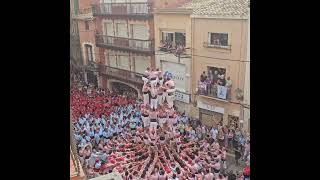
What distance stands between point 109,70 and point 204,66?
1110 mm

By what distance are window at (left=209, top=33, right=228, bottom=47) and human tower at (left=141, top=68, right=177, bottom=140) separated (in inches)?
22.0

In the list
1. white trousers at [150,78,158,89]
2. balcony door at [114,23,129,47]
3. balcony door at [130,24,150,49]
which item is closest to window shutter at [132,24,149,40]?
balcony door at [130,24,150,49]

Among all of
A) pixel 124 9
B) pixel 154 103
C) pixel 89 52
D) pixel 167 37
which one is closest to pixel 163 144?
pixel 154 103

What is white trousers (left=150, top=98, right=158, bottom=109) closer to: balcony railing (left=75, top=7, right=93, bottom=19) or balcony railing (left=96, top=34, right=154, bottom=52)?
balcony railing (left=96, top=34, right=154, bottom=52)

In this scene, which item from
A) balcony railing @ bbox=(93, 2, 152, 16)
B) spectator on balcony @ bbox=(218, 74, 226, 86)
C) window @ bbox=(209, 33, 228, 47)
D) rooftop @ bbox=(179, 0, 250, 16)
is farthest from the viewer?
balcony railing @ bbox=(93, 2, 152, 16)

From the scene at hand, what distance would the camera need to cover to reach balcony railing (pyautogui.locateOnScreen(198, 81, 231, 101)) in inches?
171

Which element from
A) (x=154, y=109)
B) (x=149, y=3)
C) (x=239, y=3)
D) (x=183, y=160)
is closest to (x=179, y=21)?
(x=149, y=3)

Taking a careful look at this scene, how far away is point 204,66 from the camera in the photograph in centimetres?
436

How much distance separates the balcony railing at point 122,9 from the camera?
14.5ft

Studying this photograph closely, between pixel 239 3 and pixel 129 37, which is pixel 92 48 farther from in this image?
pixel 239 3

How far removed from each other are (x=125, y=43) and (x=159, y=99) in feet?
2.33

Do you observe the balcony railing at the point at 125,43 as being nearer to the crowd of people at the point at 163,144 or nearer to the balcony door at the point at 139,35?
the balcony door at the point at 139,35

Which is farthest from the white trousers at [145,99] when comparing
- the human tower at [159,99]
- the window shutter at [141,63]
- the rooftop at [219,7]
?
the rooftop at [219,7]

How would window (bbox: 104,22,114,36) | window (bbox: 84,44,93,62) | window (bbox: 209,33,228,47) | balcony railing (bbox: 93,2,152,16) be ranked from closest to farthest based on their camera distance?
window (bbox: 209,33,228,47) < balcony railing (bbox: 93,2,152,16) < window (bbox: 104,22,114,36) < window (bbox: 84,44,93,62)
